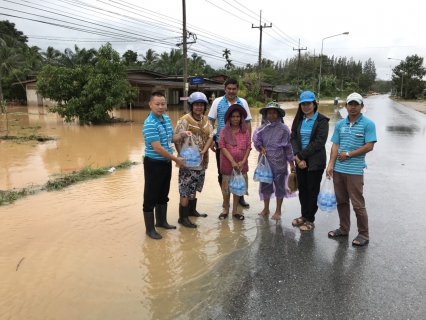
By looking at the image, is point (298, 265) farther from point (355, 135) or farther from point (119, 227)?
point (119, 227)

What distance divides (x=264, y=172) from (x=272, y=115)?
0.81m

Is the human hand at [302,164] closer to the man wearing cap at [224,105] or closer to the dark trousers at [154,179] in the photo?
the man wearing cap at [224,105]

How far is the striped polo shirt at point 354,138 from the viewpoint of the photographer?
145 inches

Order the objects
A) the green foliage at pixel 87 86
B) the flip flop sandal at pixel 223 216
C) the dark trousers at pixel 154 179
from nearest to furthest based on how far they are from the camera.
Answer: the dark trousers at pixel 154 179 → the flip flop sandal at pixel 223 216 → the green foliage at pixel 87 86

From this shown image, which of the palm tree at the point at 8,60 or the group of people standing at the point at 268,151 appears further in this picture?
the palm tree at the point at 8,60

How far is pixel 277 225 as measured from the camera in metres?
4.54

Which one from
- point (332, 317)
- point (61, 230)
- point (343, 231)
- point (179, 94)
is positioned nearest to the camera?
point (332, 317)

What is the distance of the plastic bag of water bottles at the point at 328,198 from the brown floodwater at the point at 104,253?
3.27ft

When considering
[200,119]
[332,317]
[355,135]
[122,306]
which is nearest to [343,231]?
[355,135]

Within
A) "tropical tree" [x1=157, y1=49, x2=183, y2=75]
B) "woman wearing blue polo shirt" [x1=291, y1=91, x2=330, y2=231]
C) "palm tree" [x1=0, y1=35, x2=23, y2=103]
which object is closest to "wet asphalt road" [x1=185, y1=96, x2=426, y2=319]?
"woman wearing blue polo shirt" [x1=291, y1=91, x2=330, y2=231]

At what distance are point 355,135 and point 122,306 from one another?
3.05 meters

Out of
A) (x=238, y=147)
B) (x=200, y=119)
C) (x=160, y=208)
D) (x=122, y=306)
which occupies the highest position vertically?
(x=200, y=119)

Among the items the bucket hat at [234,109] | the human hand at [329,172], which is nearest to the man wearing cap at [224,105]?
the bucket hat at [234,109]

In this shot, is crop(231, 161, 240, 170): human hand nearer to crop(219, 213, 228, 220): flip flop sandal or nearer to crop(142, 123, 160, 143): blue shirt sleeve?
crop(219, 213, 228, 220): flip flop sandal
